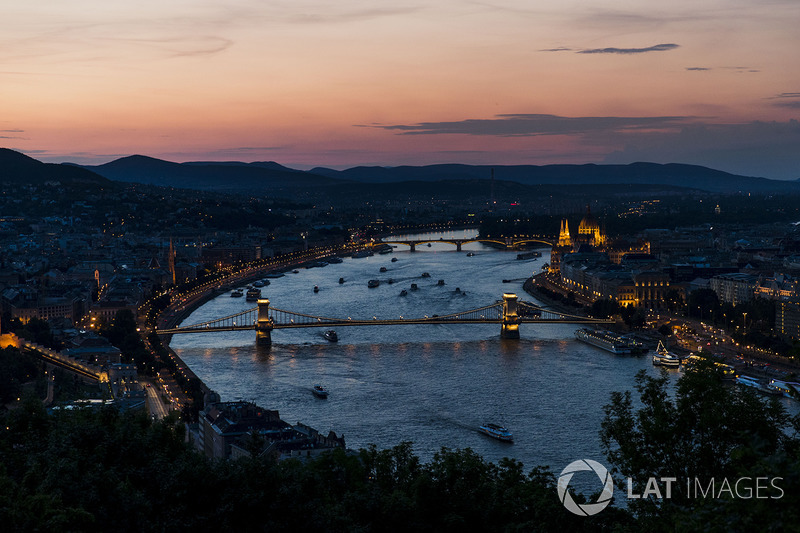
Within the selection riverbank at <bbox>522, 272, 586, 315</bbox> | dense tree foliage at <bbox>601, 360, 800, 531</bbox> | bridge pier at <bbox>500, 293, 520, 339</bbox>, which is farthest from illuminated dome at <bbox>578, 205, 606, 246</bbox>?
dense tree foliage at <bbox>601, 360, 800, 531</bbox>

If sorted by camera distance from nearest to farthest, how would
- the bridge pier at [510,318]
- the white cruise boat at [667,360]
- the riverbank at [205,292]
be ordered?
the riverbank at [205,292]
the white cruise boat at [667,360]
the bridge pier at [510,318]

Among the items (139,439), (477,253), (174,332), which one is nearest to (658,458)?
(139,439)

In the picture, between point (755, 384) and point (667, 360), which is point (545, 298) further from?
point (755, 384)

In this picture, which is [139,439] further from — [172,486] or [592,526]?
[592,526]

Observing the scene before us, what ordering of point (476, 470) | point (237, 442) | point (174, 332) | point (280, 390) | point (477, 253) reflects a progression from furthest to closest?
point (477, 253) → point (174, 332) → point (280, 390) → point (237, 442) → point (476, 470)

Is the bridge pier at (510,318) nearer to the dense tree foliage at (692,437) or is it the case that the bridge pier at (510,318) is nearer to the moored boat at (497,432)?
the moored boat at (497,432)

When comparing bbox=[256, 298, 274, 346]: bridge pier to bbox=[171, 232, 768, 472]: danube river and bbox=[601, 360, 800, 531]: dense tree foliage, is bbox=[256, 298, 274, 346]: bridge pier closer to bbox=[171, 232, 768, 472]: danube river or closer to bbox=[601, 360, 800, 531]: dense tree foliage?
bbox=[171, 232, 768, 472]: danube river

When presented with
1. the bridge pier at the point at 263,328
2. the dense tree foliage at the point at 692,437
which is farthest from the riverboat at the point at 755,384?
the dense tree foliage at the point at 692,437
